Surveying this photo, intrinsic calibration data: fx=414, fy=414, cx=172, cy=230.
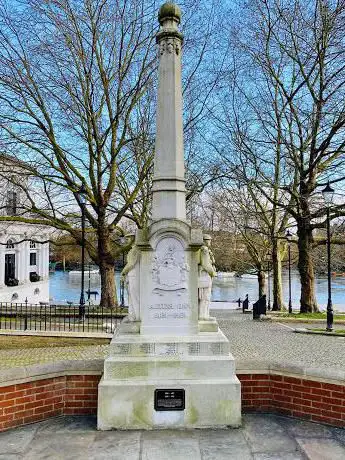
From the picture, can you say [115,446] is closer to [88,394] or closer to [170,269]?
[88,394]

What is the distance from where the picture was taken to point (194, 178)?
22.4 m

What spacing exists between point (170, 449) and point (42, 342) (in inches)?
404

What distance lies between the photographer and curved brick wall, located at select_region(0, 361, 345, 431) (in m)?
4.92

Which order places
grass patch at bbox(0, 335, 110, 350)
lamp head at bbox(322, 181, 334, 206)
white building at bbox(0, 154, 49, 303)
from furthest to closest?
white building at bbox(0, 154, 49, 303), lamp head at bbox(322, 181, 334, 206), grass patch at bbox(0, 335, 110, 350)

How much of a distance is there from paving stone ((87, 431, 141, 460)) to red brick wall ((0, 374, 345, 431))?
0.72 m

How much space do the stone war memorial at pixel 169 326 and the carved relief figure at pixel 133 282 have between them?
0.01 m

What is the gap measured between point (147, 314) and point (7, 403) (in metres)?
1.94

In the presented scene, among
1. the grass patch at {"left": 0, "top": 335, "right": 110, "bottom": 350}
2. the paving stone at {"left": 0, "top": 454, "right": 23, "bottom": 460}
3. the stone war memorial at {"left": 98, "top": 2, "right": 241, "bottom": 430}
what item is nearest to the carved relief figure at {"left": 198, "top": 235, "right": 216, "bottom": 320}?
the stone war memorial at {"left": 98, "top": 2, "right": 241, "bottom": 430}

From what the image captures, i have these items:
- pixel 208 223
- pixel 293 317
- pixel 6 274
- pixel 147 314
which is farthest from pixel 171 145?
pixel 6 274

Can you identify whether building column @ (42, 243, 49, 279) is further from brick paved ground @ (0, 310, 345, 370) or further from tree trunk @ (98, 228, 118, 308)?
brick paved ground @ (0, 310, 345, 370)

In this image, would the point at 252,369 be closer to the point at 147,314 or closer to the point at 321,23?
the point at 147,314

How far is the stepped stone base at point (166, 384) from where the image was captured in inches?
194

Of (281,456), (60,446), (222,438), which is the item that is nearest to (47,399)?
(60,446)

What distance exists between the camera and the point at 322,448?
14.3 ft
